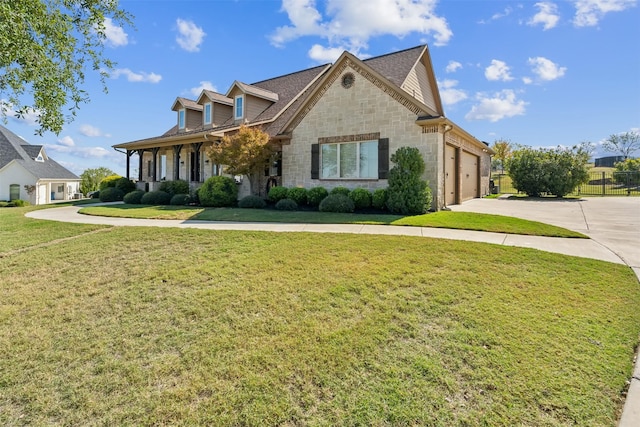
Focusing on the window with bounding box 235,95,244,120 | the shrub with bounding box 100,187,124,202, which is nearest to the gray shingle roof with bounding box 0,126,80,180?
the shrub with bounding box 100,187,124,202

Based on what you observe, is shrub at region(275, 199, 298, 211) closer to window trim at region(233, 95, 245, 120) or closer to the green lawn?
the green lawn

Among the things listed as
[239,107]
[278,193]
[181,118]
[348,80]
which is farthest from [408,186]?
[181,118]

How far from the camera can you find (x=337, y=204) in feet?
41.8

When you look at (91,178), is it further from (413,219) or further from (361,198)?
(413,219)

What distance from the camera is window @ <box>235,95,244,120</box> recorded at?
66.2ft

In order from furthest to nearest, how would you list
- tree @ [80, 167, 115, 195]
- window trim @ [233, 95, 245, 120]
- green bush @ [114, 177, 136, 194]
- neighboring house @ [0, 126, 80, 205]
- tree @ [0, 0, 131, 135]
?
tree @ [80, 167, 115, 195] → neighboring house @ [0, 126, 80, 205] → green bush @ [114, 177, 136, 194] → window trim @ [233, 95, 245, 120] → tree @ [0, 0, 131, 135]

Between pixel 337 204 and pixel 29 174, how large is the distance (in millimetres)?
36603

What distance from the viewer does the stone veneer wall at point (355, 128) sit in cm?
1278

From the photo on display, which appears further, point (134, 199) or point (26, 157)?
point (26, 157)

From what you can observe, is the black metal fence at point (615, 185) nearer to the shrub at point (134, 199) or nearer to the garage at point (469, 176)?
the garage at point (469, 176)

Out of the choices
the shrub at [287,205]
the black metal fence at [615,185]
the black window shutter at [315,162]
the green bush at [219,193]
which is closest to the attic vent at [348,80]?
the black window shutter at [315,162]

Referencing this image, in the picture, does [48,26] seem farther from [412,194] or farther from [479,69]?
[479,69]

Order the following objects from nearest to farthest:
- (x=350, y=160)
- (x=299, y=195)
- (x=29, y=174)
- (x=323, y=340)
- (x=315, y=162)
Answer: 1. (x=323, y=340)
2. (x=350, y=160)
3. (x=299, y=195)
4. (x=315, y=162)
5. (x=29, y=174)

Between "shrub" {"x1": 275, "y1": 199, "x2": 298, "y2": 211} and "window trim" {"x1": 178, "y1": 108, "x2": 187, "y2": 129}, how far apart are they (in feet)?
41.9
